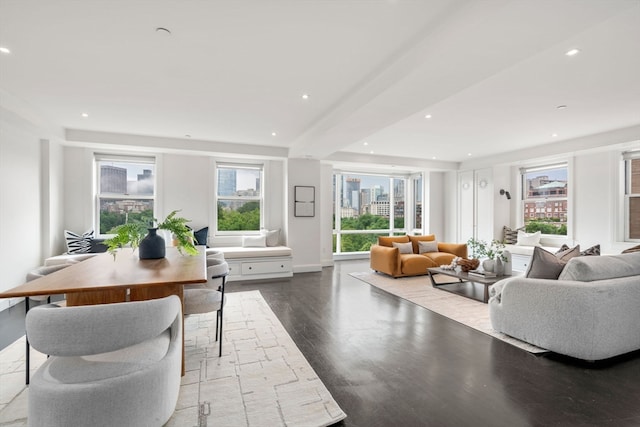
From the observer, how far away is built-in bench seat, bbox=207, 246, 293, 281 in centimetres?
542

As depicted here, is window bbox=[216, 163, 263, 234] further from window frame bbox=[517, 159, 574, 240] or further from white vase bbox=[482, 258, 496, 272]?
window frame bbox=[517, 159, 574, 240]

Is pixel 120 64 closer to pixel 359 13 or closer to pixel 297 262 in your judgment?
pixel 359 13

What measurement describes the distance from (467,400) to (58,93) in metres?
4.84

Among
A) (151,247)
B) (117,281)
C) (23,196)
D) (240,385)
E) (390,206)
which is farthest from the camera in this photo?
(390,206)

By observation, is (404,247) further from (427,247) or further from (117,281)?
(117,281)

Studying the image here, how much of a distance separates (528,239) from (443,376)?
563 cm

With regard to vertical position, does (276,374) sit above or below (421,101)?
below

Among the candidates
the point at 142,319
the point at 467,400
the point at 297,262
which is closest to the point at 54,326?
the point at 142,319

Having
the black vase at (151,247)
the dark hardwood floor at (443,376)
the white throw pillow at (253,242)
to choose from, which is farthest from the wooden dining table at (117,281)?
the white throw pillow at (253,242)

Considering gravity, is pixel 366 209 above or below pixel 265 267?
above

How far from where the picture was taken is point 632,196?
5098 mm

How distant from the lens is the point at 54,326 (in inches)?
49.8

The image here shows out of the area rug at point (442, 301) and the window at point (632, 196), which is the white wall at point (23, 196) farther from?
the window at point (632, 196)

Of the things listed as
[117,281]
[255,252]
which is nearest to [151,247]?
[117,281]
